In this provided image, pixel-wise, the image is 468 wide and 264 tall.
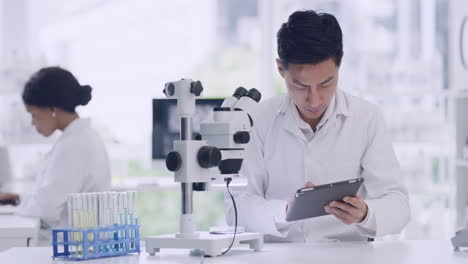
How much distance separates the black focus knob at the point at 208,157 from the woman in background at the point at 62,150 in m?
1.54

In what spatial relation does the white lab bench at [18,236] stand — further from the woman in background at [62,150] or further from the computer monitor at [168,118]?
the computer monitor at [168,118]

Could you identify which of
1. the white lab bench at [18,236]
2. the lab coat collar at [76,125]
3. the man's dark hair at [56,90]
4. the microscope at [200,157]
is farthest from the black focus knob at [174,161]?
the man's dark hair at [56,90]

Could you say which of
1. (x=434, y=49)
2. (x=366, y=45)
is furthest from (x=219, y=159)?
(x=434, y=49)

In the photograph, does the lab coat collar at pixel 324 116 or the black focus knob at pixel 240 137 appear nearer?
the black focus knob at pixel 240 137

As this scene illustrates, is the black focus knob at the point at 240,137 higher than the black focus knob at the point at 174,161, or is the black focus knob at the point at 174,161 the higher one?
the black focus knob at the point at 240,137

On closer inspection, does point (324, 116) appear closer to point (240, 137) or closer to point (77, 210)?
point (240, 137)

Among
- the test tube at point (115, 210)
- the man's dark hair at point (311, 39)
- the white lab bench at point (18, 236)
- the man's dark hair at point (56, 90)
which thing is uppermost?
the man's dark hair at point (311, 39)

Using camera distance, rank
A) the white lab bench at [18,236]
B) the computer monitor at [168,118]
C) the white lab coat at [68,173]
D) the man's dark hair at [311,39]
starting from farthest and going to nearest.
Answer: the computer monitor at [168,118]
the white lab coat at [68,173]
the white lab bench at [18,236]
the man's dark hair at [311,39]

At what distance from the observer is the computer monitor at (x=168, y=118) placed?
4.30 meters

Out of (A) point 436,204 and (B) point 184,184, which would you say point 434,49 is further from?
(B) point 184,184

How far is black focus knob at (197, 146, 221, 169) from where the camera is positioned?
205 centimetres

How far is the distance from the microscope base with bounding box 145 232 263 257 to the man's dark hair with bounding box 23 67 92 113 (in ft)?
5.58

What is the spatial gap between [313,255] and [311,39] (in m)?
0.69

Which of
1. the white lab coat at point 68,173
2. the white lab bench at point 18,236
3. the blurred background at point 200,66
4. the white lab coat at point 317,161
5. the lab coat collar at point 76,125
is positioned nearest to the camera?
the white lab coat at point 317,161
